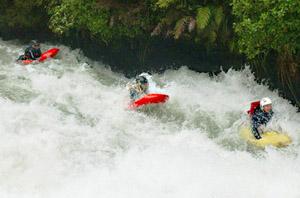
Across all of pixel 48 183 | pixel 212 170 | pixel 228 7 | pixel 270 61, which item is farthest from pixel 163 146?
pixel 228 7

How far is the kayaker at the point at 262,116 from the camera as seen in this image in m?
8.27

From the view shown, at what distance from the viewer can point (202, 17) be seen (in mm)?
9430

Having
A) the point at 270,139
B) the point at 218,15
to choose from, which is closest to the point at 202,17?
the point at 218,15

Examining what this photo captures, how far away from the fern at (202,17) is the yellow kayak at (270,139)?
95.4 inches

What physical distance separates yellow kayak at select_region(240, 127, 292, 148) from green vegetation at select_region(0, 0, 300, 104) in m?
1.30

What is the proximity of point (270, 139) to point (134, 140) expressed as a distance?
7.73 ft

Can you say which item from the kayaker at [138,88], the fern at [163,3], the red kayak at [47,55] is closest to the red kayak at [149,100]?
the kayaker at [138,88]

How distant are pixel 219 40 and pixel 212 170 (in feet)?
12.1

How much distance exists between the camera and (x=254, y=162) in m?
7.68

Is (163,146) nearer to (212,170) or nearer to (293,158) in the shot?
(212,170)

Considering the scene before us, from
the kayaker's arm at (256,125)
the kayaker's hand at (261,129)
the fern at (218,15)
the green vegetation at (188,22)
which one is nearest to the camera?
the green vegetation at (188,22)

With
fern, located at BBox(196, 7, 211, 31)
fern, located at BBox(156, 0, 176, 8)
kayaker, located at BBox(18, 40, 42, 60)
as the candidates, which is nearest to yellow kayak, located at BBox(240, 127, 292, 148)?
fern, located at BBox(196, 7, 211, 31)

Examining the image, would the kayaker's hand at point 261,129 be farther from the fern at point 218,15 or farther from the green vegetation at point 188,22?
the fern at point 218,15

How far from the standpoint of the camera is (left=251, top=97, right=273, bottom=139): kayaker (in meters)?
8.27
